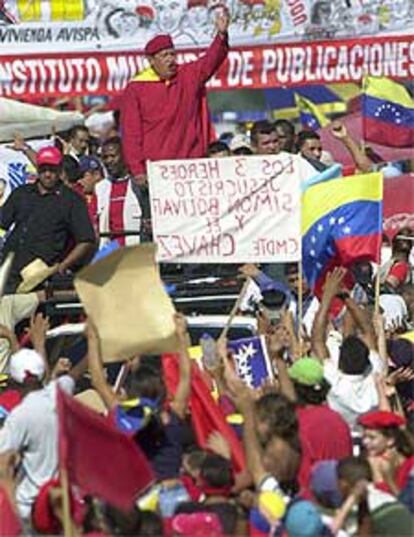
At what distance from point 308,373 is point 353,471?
1.90 m

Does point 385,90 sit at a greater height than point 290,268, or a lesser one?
greater

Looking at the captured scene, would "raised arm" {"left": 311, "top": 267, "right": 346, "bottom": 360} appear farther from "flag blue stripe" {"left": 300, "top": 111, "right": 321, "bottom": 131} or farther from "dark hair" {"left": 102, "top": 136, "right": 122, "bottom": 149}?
"flag blue stripe" {"left": 300, "top": 111, "right": 321, "bottom": 131}

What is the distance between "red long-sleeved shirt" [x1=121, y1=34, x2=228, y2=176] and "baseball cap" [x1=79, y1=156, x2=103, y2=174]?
1.09 m

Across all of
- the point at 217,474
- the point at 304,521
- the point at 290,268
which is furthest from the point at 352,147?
the point at 304,521

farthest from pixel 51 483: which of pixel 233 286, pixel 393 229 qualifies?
pixel 393 229

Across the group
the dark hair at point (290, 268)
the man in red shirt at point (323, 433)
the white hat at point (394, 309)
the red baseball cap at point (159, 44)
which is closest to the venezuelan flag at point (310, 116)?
the red baseball cap at point (159, 44)

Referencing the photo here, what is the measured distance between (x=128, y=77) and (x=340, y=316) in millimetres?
5807

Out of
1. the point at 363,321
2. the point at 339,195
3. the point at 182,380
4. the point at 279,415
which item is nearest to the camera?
the point at 279,415

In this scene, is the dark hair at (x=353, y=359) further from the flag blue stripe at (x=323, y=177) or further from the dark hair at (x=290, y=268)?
the dark hair at (x=290, y=268)

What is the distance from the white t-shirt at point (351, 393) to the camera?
48.0 feet

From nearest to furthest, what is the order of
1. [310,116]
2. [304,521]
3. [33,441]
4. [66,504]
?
[304,521] → [66,504] → [33,441] → [310,116]

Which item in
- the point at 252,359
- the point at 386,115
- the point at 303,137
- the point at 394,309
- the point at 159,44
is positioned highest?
the point at 159,44

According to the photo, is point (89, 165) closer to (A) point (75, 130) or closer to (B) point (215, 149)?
(B) point (215, 149)

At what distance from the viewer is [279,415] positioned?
1287cm
